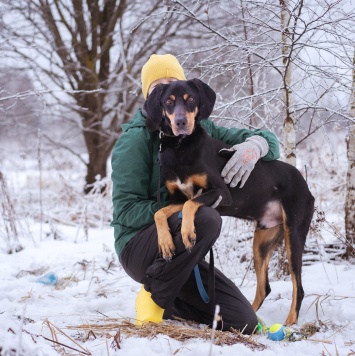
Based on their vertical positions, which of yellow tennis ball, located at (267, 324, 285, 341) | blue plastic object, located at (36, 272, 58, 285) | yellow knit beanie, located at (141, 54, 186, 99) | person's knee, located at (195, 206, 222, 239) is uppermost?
yellow knit beanie, located at (141, 54, 186, 99)

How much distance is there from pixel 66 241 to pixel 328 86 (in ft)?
11.2

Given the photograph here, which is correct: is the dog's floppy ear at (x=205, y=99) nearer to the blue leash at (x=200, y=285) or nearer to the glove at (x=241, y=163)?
the glove at (x=241, y=163)

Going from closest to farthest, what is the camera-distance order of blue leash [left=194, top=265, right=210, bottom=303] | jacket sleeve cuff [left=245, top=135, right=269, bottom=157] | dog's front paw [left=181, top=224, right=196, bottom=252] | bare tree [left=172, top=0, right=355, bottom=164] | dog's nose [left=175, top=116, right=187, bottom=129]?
dog's front paw [left=181, top=224, right=196, bottom=252] < dog's nose [left=175, top=116, right=187, bottom=129] < blue leash [left=194, top=265, right=210, bottom=303] < jacket sleeve cuff [left=245, top=135, right=269, bottom=157] < bare tree [left=172, top=0, right=355, bottom=164]

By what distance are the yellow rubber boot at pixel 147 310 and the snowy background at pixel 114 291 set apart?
72 millimetres

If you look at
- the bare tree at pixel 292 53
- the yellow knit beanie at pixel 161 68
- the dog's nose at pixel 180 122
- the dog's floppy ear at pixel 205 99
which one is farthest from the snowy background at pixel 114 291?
the yellow knit beanie at pixel 161 68

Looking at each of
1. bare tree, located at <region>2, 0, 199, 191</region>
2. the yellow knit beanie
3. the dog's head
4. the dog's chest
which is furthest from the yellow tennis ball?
bare tree, located at <region>2, 0, 199, 191</region>

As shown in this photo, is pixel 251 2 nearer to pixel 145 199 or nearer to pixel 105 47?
pixel 145 199

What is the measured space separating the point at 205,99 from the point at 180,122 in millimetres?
288

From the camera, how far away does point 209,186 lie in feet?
8.70

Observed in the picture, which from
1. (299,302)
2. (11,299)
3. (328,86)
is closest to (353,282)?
(299,302)

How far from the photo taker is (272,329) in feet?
8.23

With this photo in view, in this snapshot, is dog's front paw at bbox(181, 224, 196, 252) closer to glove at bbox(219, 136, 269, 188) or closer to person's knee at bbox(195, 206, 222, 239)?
person's knee at bbox(195, 206, 222, 239)

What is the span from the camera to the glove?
2.74 m

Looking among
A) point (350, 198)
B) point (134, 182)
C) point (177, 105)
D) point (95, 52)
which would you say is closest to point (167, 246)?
point (134, 182)
